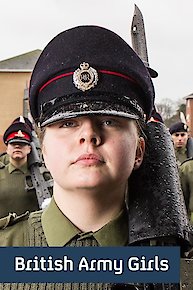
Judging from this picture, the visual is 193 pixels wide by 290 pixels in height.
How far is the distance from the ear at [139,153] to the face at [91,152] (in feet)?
0.23

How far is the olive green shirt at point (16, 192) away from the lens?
5.14 metres

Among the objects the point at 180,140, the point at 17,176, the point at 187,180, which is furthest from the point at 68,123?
the point at 180,140

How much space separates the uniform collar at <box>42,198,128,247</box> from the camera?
1.44 m

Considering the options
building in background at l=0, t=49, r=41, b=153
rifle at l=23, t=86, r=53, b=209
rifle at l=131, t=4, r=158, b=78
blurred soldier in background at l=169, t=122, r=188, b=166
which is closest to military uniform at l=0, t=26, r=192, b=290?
rifle at l=131, t=4, r=158, b=78

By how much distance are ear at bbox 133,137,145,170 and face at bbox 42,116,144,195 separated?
71mm

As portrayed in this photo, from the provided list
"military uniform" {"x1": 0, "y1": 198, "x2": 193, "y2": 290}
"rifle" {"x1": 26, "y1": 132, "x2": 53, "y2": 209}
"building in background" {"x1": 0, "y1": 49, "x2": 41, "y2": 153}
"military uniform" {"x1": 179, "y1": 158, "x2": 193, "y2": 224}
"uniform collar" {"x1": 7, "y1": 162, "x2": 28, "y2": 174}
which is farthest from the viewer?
"building in background" {"x1": 0, "y1": 49, "x2": 41, "y2": 153}

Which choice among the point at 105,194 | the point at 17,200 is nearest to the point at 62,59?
the point at 105,194

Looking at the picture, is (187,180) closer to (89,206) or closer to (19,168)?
(19,168)

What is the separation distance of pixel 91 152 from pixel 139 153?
21 cm

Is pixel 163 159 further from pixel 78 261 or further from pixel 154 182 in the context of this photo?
pixel 78 261

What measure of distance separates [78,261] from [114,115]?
0.31 m

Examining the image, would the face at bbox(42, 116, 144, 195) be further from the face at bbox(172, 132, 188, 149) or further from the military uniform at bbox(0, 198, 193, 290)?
the face at bbox(172, 132, 188, 149)

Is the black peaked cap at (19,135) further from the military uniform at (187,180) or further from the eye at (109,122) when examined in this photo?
the eye at (109,122)

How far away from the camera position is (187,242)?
55.8 inches
